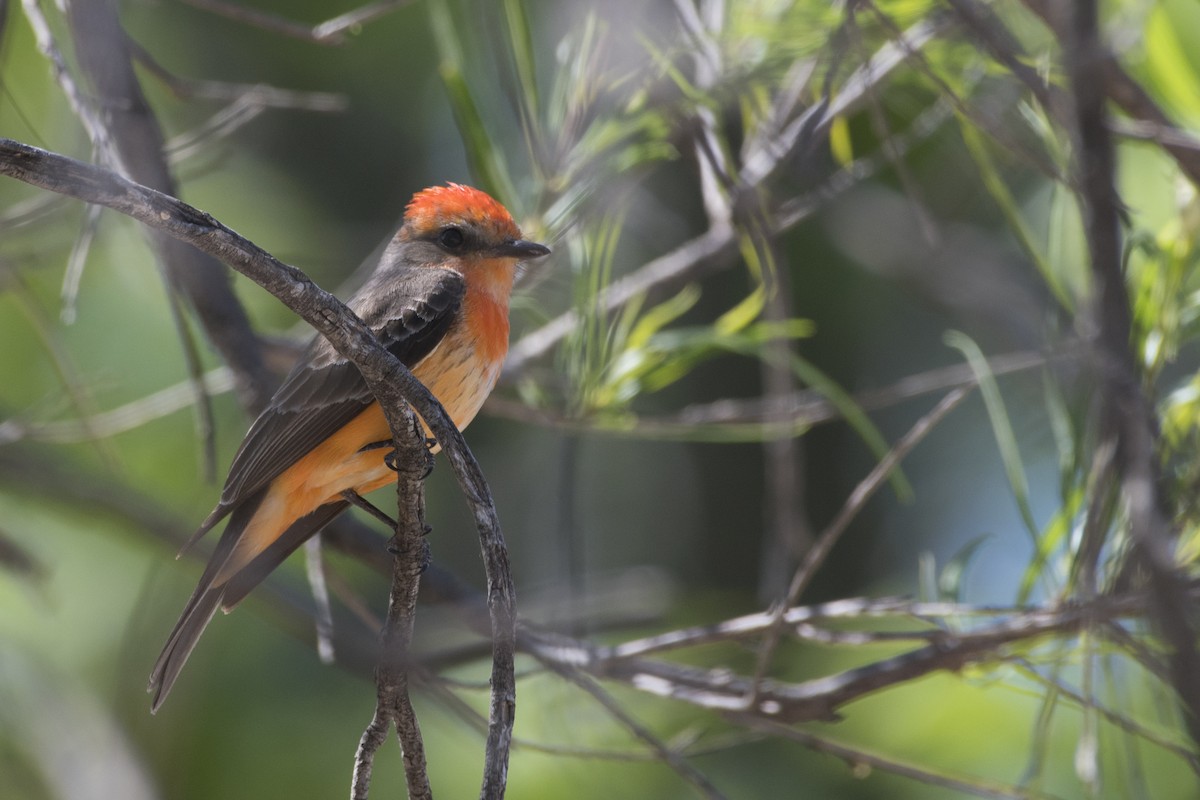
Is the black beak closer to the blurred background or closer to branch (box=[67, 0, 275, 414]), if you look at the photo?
the blurred background

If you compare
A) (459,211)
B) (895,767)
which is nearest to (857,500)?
(895,767)

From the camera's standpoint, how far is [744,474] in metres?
7.93

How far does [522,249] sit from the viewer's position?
12.3 ft

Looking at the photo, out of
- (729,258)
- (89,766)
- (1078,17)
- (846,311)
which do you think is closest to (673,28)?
(729,258)

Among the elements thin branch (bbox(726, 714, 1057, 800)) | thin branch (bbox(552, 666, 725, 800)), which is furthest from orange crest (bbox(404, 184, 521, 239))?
thin branch (bbox(726, 714, 1057, 800))

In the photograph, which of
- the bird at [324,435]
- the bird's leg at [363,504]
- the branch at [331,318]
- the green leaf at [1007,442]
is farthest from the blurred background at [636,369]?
the branch at [331,318]

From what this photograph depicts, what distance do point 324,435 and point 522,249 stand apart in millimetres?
879

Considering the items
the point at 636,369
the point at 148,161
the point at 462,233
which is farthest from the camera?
the point at 462,233

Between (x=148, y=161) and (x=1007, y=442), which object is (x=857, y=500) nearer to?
(x=1007, y=442)

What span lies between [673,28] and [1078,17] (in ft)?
8.55

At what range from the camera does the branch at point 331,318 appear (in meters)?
1.55

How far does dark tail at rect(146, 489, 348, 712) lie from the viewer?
3.09m

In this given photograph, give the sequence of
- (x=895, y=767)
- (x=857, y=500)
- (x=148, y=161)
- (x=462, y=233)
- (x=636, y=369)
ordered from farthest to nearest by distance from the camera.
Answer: (x=462, y=233)
(x=636, y=369)
(x=148, y=161)
(x=895, y=767)
(x=857, y=500)

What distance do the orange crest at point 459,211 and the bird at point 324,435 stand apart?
349 mm
